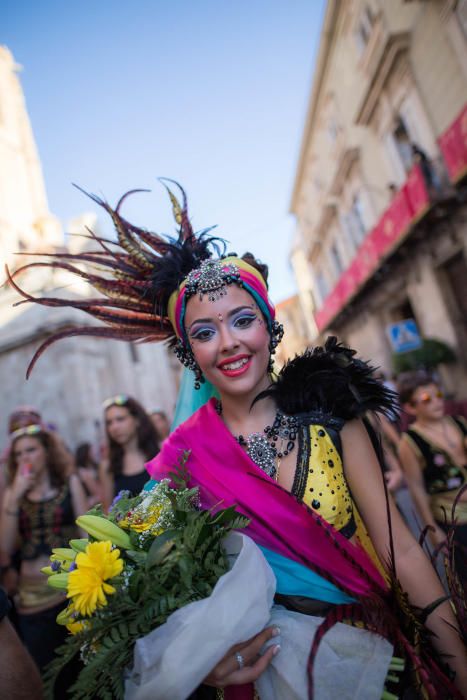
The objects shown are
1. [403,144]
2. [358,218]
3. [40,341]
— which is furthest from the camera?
[358,218]

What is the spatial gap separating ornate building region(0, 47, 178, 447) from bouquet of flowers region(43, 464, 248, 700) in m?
8.37

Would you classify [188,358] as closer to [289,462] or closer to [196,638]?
[289,462]

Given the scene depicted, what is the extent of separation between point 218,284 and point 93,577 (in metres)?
1.07

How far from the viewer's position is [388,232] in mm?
11336

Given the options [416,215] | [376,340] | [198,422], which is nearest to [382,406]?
[198,422]

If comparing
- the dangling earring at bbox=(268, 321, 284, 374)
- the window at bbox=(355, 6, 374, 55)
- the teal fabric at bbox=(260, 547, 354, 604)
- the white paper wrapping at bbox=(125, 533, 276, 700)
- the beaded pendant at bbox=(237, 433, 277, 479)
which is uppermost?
the window at bbox=(355, 6, 374, 55)

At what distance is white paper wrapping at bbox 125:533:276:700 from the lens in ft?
3.24

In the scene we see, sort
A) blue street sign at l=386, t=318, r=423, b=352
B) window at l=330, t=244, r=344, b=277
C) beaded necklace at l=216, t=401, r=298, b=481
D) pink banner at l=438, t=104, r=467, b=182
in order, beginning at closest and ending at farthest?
beaded necklace at l=216, t=401, r=298, b=481
blue street sign at l=386, t=318, r=423, b=352
pink banner at l=438, t=104, r=467, b=182
window at l=330, t=244, r=344, b=277

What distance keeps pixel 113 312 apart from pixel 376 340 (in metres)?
13.7

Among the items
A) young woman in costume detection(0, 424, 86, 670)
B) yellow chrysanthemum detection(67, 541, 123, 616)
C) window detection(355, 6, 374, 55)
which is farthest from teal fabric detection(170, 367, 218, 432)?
window detection(355, 6, 374, 55)

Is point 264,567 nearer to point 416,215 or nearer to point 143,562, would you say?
point 143,562

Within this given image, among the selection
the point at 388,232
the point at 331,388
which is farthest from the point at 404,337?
the point at 331,388

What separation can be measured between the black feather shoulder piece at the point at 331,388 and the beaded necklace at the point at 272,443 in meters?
0.06

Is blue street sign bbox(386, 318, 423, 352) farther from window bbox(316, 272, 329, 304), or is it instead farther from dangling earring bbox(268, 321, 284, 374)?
window bbox(316, 272, 329, 304)
